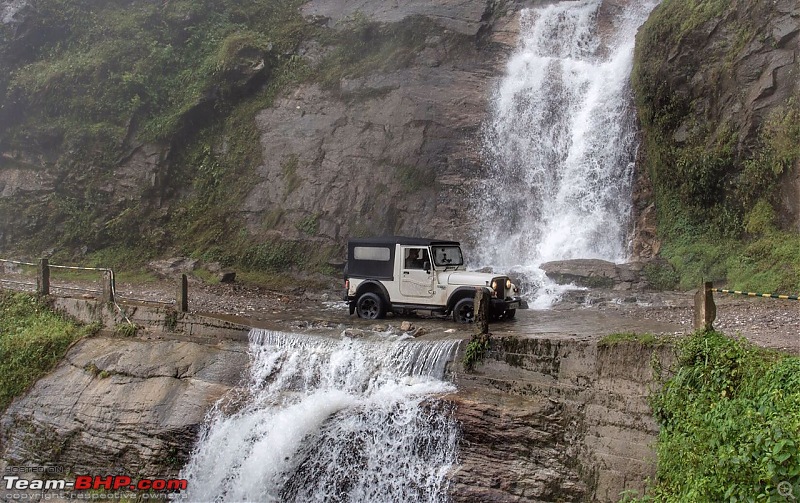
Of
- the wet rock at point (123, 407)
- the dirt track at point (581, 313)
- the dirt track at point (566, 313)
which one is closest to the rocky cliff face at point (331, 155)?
the dirt track at point (566, 313)

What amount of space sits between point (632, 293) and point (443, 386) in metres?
8.05

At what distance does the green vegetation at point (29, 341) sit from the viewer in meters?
14.7

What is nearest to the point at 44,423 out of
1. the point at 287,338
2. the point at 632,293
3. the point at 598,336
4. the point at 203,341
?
the point at 203,341

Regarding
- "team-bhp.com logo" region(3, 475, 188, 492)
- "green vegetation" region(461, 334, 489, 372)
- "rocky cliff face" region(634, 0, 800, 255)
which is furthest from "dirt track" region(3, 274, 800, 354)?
"team-bhp.com logo" region(3, 475, 188, 492)

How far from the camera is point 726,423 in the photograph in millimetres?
7590

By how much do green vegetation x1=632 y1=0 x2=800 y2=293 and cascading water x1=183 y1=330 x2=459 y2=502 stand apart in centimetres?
972

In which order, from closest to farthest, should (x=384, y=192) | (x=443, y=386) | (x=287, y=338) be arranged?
1. (x=443, y=386)
2. (x=287, y=338)
3. (x=384, y=192)

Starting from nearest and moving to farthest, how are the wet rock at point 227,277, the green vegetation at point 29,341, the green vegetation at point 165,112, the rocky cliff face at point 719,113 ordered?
the green vegetation at point 29,341 → the rocky cliff face at point 719,113 → the wet rock at point 227,277 → the green vegetation at point 165,112

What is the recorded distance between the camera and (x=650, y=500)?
8.44 m

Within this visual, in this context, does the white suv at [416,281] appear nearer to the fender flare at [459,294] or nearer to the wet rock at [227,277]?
the fender flare at [459,294]

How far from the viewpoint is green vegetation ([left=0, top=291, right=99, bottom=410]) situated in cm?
1470

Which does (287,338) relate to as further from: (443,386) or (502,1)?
(502,1)

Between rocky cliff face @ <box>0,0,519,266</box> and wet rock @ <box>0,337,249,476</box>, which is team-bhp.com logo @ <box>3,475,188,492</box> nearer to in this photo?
wet rock @ <box>0,337,249,476</box>

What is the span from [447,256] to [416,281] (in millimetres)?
955
